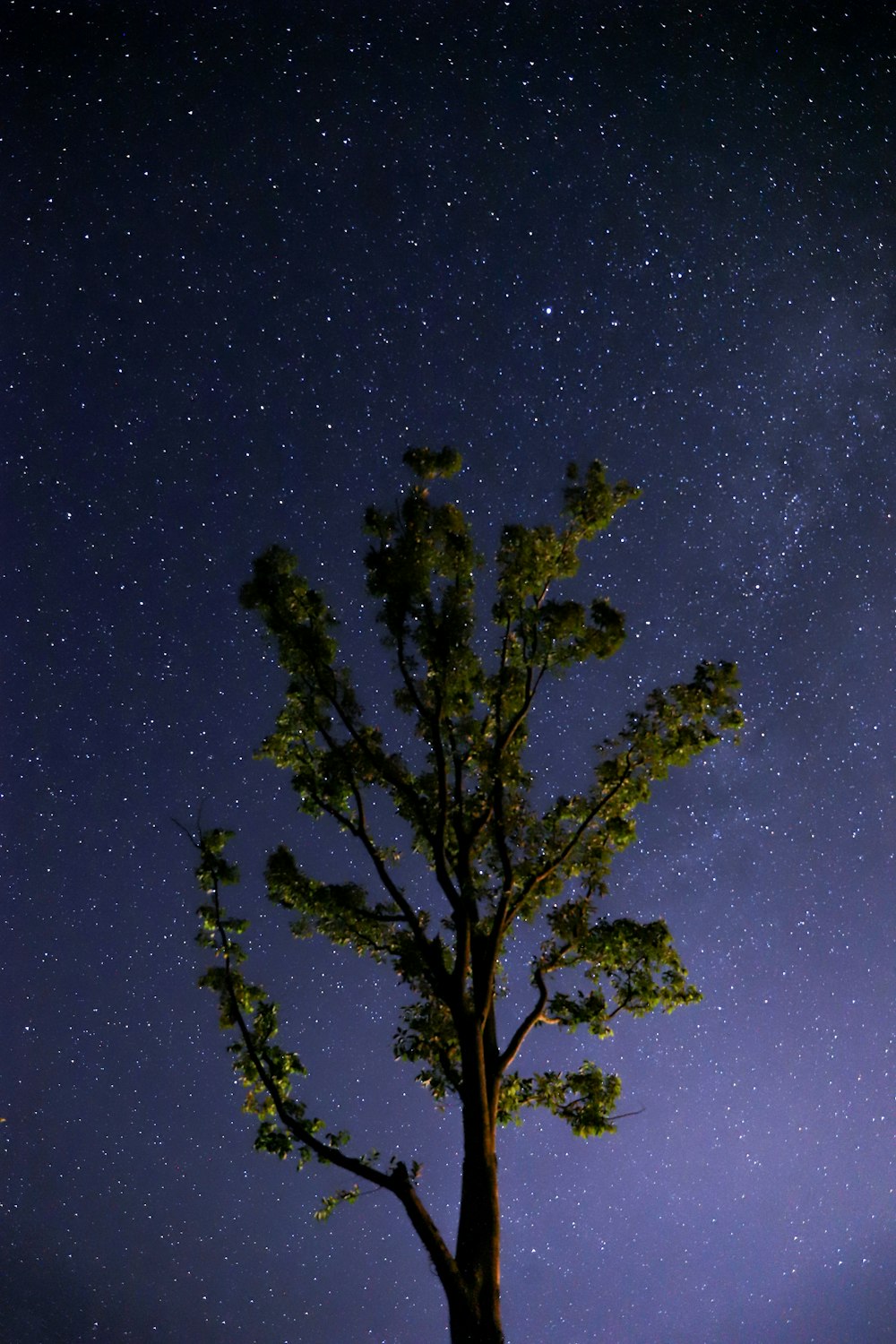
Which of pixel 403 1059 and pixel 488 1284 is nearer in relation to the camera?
pixel 488 1284

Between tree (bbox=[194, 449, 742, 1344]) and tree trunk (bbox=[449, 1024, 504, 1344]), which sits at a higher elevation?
tree (bbox=[194, 449, 742, 1344])

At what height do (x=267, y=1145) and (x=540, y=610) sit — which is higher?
(x=540, y=610)

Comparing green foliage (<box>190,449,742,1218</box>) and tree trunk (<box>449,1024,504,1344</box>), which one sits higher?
green foliage (<box>190,449,742,1218</box>)

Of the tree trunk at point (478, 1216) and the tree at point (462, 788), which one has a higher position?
the tree at point (462, 788)

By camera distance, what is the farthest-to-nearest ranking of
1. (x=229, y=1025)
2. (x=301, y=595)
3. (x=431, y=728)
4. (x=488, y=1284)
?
(x=301, y=595)
(x=431, y=728)
(x=229, y=1025)
(x=488, y=1284)

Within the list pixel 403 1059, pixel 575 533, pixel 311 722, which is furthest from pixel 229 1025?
pixel 575 533

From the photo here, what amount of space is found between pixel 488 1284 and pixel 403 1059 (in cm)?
270

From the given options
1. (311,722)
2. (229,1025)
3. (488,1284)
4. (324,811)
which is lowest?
(488,1284)

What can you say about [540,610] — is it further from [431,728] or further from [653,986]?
[653,986]

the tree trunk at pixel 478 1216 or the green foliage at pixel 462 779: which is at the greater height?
the green foliage at pixel 462 779

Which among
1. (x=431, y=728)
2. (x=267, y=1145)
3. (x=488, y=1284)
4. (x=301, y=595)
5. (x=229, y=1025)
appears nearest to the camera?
(x=488, y=1284)

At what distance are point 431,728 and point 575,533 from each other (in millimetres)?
2865

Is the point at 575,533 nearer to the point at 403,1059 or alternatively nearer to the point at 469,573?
the point at 469,573

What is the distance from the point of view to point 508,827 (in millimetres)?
8625
